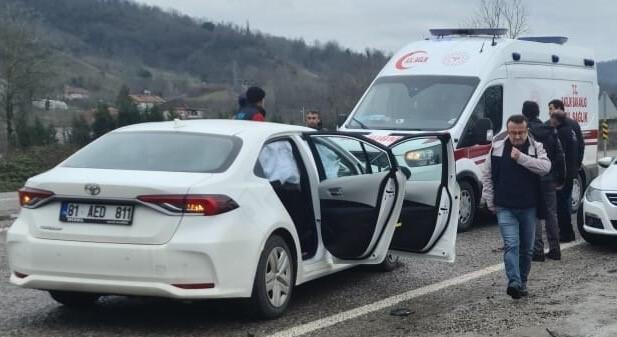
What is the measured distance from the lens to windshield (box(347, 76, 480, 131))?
1239 cm

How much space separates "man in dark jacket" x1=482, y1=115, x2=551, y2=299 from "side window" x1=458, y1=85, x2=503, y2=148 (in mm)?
4348

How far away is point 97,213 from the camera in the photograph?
609 cm

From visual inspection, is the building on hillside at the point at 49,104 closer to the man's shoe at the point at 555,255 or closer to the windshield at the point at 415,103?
the windshield at the point at 415,103

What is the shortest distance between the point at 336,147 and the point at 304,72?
80.6 metres

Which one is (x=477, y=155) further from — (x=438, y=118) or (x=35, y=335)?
(x=35, y=335)

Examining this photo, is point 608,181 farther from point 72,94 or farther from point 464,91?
point 72,94

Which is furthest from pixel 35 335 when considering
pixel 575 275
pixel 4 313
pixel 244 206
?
pixel 575 275

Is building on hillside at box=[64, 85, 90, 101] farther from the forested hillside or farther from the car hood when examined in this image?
the car hood

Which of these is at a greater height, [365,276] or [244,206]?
[244,206]

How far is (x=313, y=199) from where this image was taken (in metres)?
7.26

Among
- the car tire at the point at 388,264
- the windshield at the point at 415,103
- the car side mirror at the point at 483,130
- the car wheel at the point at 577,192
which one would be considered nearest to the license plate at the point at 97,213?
the car tire at the point at 388,264

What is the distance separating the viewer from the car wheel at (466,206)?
12211mm

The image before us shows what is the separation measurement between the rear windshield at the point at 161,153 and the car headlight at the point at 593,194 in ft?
18.1

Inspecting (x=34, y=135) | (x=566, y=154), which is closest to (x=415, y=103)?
(x=566, y=154)
